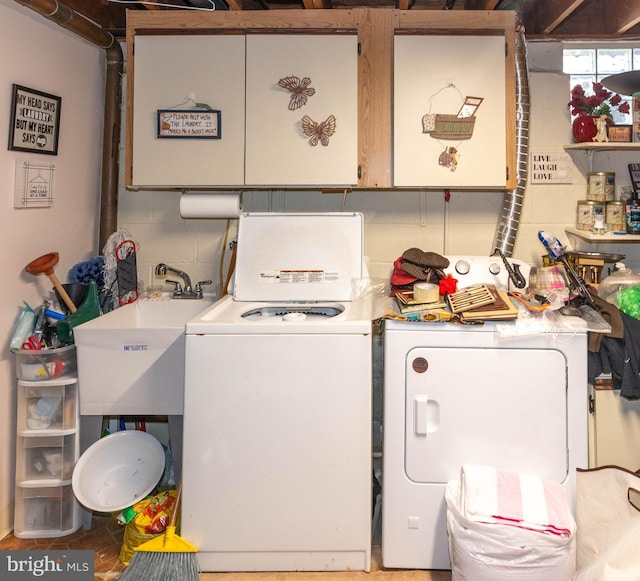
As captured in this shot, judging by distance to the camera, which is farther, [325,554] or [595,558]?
[325,554]

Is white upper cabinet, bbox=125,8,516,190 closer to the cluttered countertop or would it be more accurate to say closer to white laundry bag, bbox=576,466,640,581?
the cluttered countertop

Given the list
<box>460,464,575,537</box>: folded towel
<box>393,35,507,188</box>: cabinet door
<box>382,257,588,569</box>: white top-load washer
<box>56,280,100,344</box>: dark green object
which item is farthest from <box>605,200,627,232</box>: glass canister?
<box>56,280,100,344</box>: dark green object

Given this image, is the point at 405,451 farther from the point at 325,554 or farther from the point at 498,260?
the point at 498,260

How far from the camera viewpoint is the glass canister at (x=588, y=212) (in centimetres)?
263

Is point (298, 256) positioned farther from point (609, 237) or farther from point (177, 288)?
point (609, 237)

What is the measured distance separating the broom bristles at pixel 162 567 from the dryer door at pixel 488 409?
33.8 inches

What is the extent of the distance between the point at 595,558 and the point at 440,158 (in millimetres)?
1648

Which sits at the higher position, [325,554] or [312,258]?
[312,258]

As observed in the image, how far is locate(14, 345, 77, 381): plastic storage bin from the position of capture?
87.1 inches

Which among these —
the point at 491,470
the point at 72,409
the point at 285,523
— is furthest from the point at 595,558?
the point at 72,409

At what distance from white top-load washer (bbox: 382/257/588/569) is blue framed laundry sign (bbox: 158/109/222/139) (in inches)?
47.9

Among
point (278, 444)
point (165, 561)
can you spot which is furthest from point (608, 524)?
point (165, 561)

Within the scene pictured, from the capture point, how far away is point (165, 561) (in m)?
1.91

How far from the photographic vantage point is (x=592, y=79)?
9.40 feet
